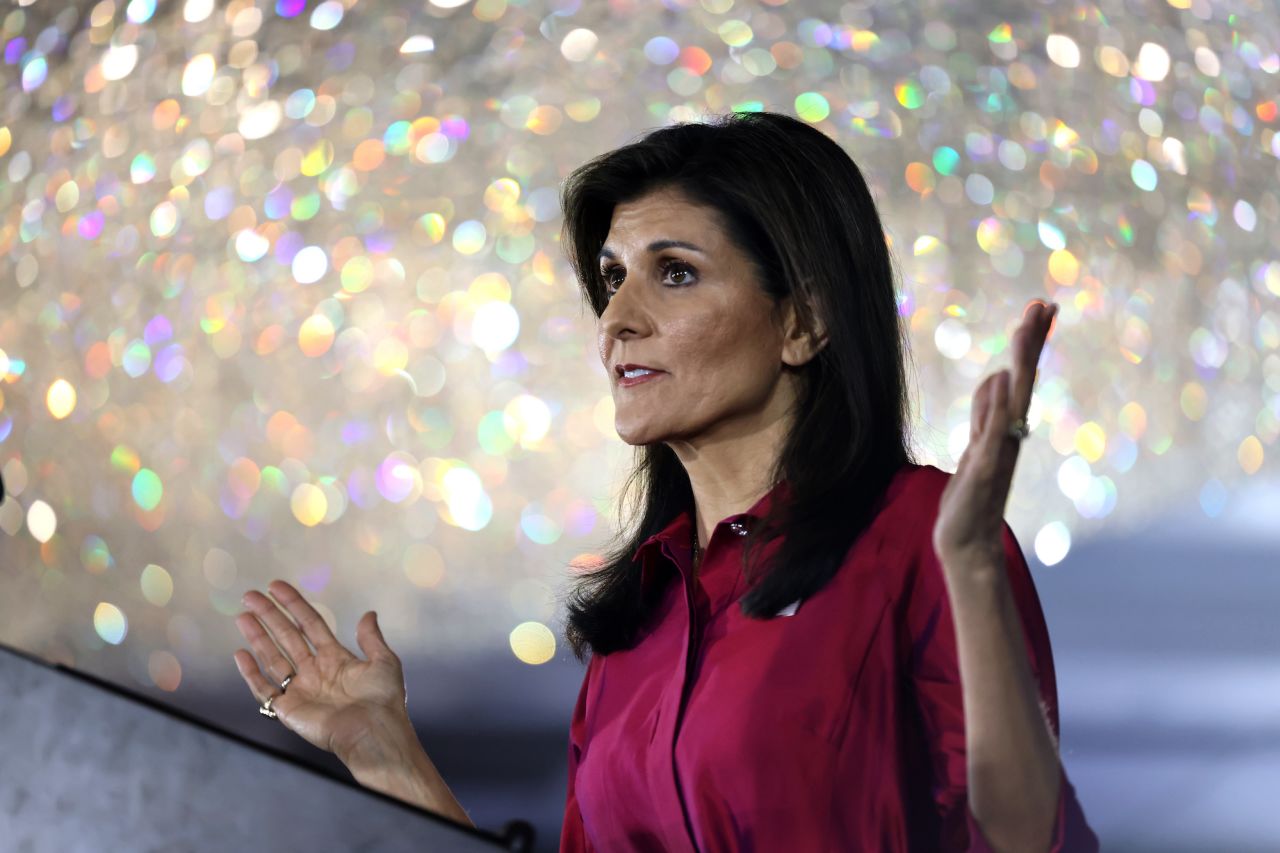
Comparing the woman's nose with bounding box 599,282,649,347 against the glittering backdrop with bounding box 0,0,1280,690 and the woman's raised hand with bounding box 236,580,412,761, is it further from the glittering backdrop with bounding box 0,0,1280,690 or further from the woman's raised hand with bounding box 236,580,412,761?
the glittering backdrop with bounding box 0,0,1280,690

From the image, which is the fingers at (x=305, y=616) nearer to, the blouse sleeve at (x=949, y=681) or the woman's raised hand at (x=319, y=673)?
the woman's raised hand at (x=319, y=673)

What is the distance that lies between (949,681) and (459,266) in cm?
142

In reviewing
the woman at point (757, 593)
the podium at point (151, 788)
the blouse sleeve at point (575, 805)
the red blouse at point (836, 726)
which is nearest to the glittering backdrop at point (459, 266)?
the woman at point (757, 593)

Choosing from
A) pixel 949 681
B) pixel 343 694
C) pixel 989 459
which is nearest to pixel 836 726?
pixel 949 681

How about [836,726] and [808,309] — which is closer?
[836,726]

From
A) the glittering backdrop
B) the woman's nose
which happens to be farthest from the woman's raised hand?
the glittering backdrop

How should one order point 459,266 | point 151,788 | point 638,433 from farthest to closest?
point 459,266
point 638,433
point 151,788

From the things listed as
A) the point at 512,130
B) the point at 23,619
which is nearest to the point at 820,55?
the point at 512,130

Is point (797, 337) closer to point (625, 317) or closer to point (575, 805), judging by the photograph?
point (625, 317)

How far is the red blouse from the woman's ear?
0.10 metres

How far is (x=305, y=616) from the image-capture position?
2.78 ft

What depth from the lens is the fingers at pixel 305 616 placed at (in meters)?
0.84

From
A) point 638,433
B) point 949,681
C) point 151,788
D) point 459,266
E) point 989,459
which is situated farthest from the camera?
point 459,266

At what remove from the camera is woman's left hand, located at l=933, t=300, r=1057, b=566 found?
1.73 feet
